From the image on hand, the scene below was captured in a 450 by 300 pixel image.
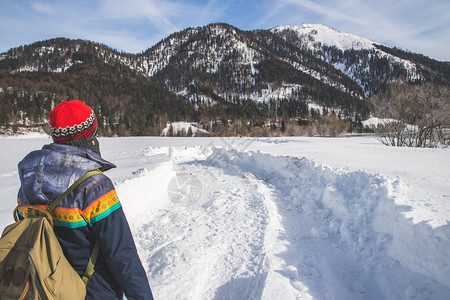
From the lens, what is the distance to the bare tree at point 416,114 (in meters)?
13.1

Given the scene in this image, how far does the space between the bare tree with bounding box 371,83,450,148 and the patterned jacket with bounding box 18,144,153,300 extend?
17441 millimetres

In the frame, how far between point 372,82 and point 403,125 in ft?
550

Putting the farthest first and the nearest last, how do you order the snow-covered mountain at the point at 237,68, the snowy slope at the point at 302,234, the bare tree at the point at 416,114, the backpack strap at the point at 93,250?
the snow-covered mountain at the point at 237,68, the bare tree at the point at 416,114, the snowy slope at the point at 302,234, the backpack strap at the point at 93,250

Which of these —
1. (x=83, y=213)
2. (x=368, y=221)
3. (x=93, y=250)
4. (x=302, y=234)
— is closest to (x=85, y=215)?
(x=83, y=213)

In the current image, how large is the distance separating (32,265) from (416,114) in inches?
733

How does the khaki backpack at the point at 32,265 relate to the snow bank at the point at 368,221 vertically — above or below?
above

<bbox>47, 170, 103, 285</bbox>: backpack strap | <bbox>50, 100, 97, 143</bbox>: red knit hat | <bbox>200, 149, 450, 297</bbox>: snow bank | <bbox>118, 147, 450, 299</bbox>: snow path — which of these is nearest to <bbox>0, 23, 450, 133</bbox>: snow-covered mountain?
<bbox>200, 149, 450, 297</bbox>: snow bank

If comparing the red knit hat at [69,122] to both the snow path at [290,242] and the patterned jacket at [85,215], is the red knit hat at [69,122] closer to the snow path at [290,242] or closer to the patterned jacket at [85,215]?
the patterned jacket at [85,215]

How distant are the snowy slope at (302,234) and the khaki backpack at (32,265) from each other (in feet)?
7.69

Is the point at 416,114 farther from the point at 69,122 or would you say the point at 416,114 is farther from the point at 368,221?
the point at 69,122

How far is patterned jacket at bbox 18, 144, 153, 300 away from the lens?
1.34 meters

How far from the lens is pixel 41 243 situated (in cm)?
113

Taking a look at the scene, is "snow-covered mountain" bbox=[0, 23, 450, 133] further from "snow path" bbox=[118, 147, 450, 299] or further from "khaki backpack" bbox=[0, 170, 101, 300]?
"khaki backpack" bbox=[0, 170, 101, 300]

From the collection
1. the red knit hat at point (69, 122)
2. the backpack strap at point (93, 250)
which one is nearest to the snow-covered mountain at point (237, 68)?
the red knit hat at point (69, 122)
